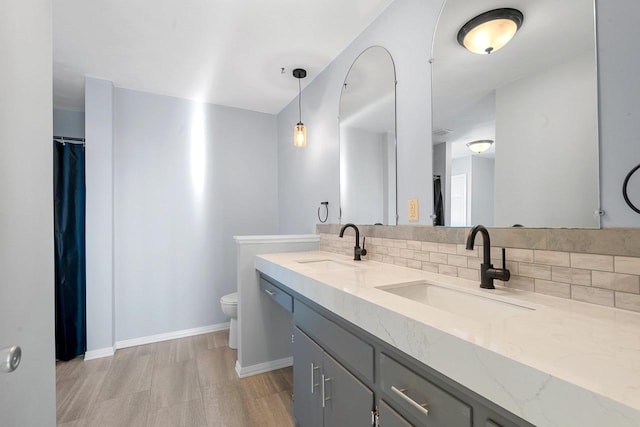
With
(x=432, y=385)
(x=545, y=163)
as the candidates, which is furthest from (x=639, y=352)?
(x=545, y=163)

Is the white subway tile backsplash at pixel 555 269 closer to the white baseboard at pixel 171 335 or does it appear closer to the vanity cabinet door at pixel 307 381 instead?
the vanity cabinet door at pixel 307 381

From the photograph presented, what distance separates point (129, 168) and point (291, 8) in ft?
7.33

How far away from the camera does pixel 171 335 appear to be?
3.02 m

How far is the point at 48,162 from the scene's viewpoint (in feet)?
2.81

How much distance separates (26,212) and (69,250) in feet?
8.23

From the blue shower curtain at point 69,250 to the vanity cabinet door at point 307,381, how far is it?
2.35 meters

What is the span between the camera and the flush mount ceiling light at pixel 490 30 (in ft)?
3.89

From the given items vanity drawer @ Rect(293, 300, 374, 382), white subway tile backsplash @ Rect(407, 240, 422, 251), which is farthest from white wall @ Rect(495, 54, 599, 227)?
vanity drawer @ Rect(293, 300, 374, 382)

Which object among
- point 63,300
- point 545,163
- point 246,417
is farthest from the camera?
point 63,300

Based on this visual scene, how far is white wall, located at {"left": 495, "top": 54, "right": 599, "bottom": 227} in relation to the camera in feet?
3.15

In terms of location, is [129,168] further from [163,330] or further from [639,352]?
[639,352]

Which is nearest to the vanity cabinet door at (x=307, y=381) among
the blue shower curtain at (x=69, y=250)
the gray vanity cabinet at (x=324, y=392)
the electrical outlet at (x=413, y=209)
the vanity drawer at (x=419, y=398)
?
the gray vanity cabinet at (x=324, y=392)

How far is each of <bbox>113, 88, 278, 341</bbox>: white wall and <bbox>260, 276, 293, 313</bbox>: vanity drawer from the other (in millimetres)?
1297

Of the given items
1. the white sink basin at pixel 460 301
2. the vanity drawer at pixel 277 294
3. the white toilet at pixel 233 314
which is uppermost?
the white sink basin at pixel 460 301
